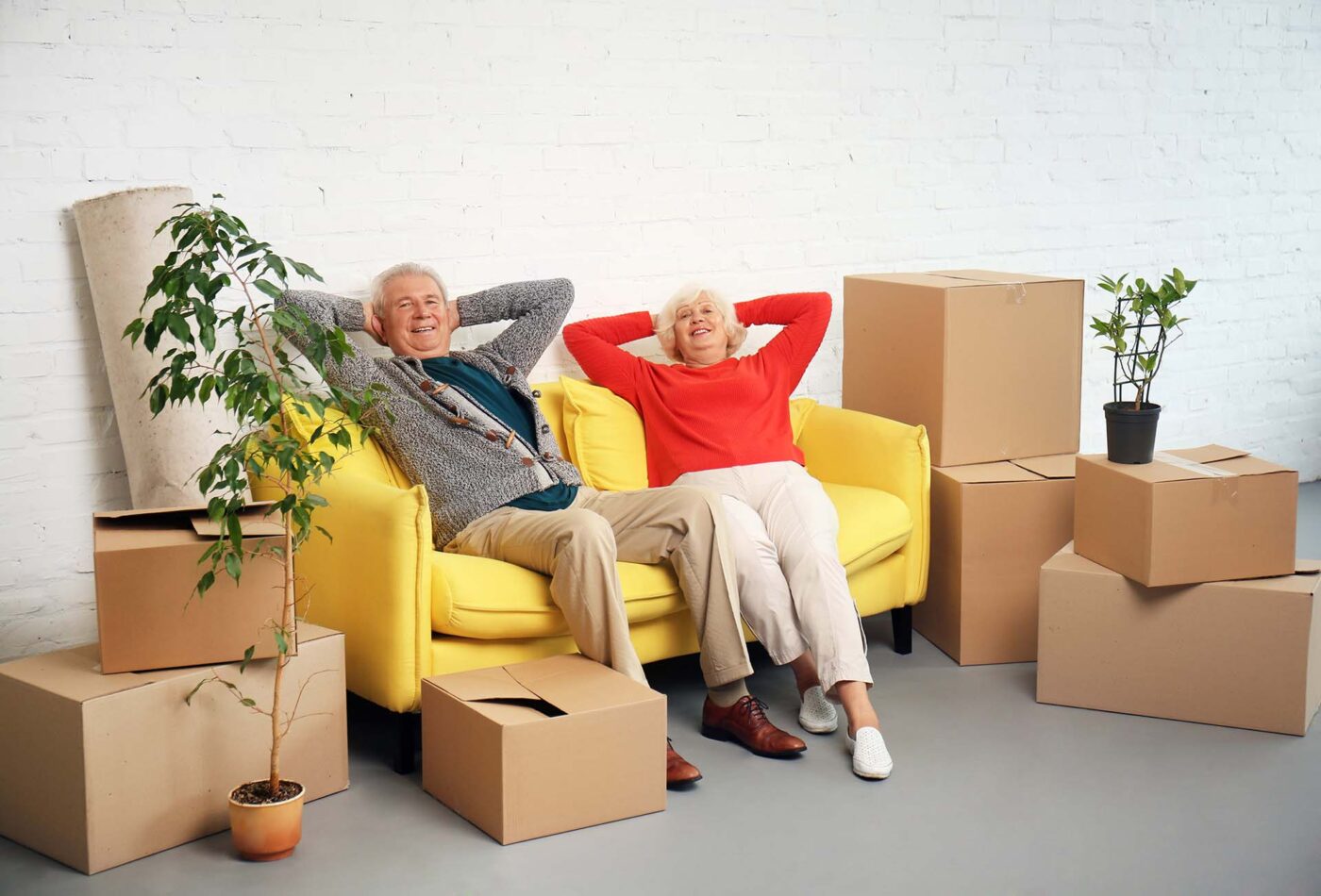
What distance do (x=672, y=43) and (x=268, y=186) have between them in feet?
4.20

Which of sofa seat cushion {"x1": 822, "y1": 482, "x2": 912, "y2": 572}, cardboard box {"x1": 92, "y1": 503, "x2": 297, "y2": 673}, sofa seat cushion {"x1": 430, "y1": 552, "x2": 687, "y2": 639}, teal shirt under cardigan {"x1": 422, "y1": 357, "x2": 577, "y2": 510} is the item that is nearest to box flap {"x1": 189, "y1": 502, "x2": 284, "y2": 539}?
cardboard box {"x1": 92, "y1": 503, "x2": 297, "y2": 673}

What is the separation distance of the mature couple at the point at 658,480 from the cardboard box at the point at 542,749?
0.15 meters

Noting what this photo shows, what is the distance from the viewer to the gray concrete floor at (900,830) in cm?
222

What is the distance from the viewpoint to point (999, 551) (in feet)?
11.0

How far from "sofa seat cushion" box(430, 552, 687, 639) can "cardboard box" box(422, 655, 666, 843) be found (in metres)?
0.13

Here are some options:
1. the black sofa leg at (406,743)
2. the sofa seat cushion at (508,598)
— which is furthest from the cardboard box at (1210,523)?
the black sofa leg at (406,743)

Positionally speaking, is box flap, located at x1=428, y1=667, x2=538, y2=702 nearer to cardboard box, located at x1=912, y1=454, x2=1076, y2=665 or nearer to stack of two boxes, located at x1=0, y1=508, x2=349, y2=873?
stack of two boxes, located at x1=0, y1=508, x2=349, y2=873

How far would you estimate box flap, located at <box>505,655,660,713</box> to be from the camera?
244cm

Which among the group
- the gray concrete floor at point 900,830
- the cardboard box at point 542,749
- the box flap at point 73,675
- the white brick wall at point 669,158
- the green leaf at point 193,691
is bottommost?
the gray concrete floor at point 900,830

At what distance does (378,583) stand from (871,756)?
1082 mm

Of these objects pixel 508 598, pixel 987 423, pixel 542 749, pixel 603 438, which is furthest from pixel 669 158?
pixel 542 749

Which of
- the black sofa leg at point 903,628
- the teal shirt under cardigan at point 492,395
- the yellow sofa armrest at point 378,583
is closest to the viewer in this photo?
the yellow sofa armrest at point 378,583

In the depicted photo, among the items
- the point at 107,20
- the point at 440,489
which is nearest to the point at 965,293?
the point at 440,489

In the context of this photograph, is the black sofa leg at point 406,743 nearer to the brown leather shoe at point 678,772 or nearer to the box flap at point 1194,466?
the brown leather shoe at point 678,772
